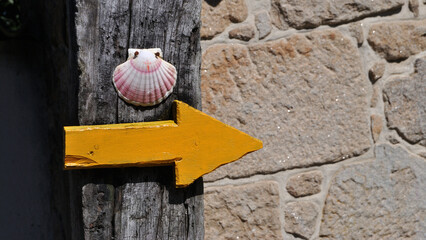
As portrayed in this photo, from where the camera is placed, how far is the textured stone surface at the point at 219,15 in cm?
168

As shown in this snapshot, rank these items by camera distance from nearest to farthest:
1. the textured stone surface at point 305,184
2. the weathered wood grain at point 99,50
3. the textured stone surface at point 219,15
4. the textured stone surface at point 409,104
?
the weathered wood grain at point 99,50 → the textured stone surface at point 219,15 → the textured stone surface at point 305,184 → the textured stone surface at point 409,104

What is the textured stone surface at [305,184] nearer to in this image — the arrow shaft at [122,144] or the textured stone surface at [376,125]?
the textured stone surface at [376,125]

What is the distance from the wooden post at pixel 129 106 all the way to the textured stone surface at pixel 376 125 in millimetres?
843

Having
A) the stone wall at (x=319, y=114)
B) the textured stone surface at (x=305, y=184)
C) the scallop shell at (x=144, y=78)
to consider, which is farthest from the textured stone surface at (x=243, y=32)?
the scallop shell at (x=144, y=78)

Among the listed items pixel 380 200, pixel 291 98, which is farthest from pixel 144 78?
pixel 380 200

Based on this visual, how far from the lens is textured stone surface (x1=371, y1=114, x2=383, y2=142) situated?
1896 mm

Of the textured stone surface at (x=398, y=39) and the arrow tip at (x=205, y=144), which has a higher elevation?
the textured stone surface at (x=398, y=39)

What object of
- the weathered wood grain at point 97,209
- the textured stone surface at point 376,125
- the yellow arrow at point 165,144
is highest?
the yellow arrow at point 165,144

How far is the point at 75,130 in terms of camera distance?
112 cm

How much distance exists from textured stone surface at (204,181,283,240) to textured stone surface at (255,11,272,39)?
0.45 m

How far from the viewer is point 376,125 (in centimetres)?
190

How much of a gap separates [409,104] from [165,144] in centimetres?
109

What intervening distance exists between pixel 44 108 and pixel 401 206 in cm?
125

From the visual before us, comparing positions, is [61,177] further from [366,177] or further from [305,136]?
[366,177]
